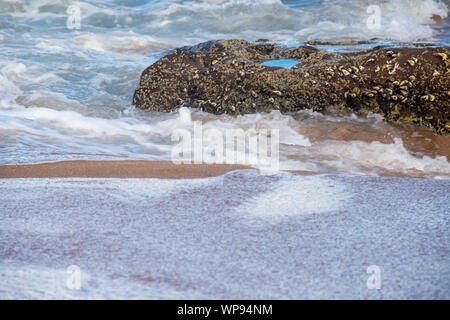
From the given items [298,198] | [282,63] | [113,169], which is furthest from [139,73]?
[298,198]

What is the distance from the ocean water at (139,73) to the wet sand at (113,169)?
171mm

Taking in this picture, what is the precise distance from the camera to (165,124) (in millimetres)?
3869

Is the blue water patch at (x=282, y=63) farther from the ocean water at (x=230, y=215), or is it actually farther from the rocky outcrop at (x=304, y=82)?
the ocean water at (x=230, y=215)

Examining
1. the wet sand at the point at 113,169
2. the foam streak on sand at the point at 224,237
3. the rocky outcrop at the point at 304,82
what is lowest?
the foam streak on sand at the point at 224,237

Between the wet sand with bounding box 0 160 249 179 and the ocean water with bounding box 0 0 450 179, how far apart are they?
0.56ft

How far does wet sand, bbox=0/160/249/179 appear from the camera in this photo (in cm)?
244

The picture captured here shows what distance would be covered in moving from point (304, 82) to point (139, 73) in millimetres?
3203

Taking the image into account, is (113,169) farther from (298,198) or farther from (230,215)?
(298,198)

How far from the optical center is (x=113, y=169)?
252cm

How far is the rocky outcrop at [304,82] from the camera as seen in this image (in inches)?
128

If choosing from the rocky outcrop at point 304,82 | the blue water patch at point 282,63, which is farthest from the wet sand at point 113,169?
the blue water patch at point 282,63
